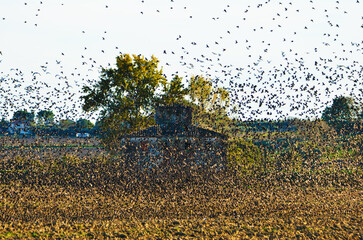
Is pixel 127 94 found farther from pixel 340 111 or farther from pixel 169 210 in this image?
pixel 340 111

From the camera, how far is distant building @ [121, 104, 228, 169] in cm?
3186

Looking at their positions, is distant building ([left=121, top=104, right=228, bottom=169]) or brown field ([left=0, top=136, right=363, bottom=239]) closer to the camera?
brown field ([left=0, top=136, right=363, bottom=239])

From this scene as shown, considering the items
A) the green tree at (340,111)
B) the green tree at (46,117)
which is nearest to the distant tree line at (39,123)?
the green tree at (46,117)

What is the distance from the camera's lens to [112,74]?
44.1 m

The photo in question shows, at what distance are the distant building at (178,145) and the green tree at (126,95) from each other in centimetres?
714

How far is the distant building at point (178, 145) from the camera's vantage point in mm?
31859

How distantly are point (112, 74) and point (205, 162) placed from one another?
712 inches

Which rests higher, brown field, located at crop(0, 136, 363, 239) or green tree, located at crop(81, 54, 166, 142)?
green tree, located at crop(81, 54, 166, 142)

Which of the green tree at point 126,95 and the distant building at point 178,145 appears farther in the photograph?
the green tree at point 126,95

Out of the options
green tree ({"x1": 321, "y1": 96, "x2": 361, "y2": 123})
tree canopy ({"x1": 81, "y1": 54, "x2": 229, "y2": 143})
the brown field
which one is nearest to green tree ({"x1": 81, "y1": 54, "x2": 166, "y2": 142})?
tree canopy ({"x1": 81, "y1": 54, "x2": 229, "y2": 143})

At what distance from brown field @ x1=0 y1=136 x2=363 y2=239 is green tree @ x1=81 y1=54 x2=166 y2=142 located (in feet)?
42.0

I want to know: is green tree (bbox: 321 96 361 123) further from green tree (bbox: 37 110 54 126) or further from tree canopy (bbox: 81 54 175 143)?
green tree (bbox: 37 110 54 126)

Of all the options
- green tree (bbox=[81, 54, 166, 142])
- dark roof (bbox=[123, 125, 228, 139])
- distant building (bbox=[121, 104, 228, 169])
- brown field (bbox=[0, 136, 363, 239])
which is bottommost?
brown field (bbox=[0, 136, 363, 239])

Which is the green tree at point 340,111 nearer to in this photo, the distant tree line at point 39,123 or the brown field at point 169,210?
the brown field at point 169,210
